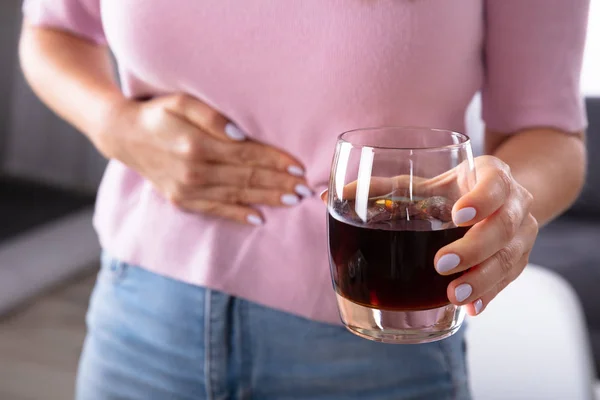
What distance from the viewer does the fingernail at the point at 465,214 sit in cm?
50

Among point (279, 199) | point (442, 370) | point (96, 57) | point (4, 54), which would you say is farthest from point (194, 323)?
point (4, 54)

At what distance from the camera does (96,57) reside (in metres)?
1.03

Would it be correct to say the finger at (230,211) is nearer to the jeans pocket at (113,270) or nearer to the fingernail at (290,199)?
the fingernail at (290,199)

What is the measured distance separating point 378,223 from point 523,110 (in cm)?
32

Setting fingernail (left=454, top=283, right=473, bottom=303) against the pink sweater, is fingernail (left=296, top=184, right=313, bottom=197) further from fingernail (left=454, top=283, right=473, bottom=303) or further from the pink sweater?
fingernail (left=454, top=283, right=473, bottom=303)

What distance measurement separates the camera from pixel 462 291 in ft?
1.73

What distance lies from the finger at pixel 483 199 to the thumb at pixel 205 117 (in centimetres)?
36

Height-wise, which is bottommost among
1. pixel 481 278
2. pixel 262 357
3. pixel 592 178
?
pixel 592 178

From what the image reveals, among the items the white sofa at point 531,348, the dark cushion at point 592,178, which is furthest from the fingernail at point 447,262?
the dark cushion at point 592,178

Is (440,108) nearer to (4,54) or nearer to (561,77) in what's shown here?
(561,77)

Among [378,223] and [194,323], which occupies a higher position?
[378,223]

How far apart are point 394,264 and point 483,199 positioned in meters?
0.09

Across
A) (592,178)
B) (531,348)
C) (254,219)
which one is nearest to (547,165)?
(254,219)

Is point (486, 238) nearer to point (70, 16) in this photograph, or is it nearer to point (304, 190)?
point (304, 190)
